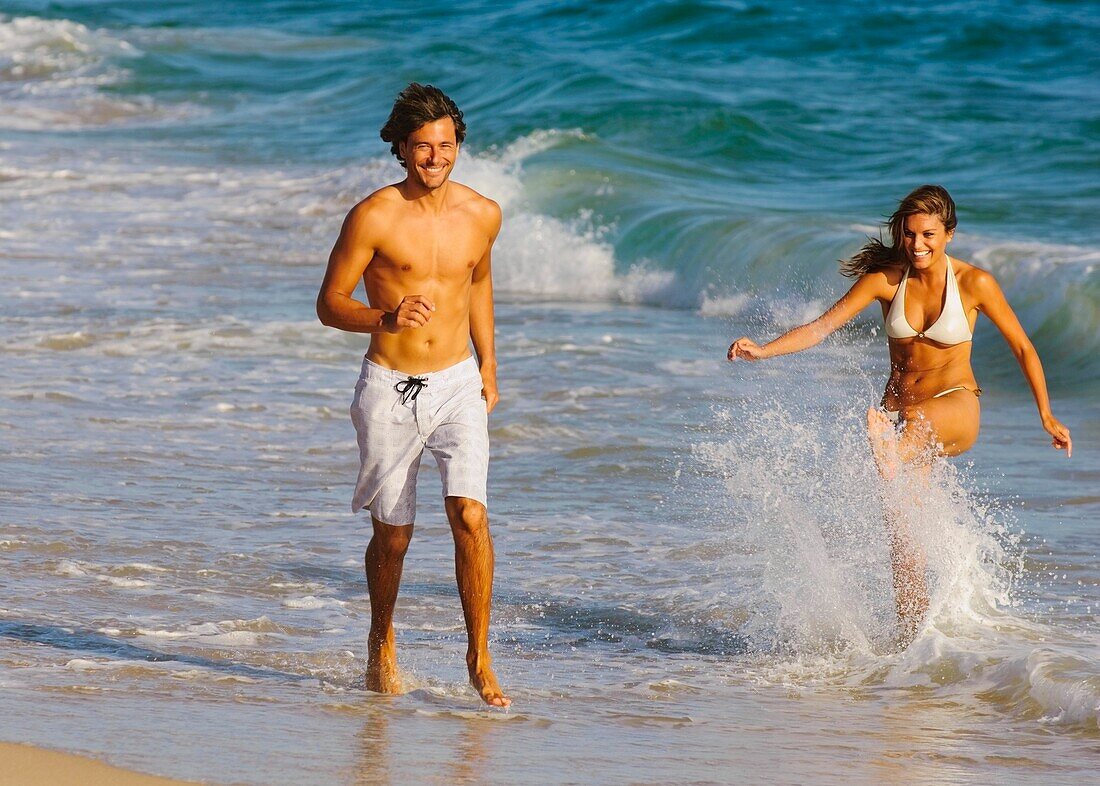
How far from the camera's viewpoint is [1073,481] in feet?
28.0

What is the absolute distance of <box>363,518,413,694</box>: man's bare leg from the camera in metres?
5.31

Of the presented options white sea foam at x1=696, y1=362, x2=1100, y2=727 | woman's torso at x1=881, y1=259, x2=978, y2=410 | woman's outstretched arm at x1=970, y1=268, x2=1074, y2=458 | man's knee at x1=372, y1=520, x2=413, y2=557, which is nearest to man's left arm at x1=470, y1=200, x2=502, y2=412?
man's knee at x1=372, y1=520, x2=413, y2=557

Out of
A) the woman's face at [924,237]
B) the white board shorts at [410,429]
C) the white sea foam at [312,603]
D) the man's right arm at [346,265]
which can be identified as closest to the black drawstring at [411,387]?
the white board shorts at [410,429]

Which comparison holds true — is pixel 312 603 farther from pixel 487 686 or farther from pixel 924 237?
pixel 924 237

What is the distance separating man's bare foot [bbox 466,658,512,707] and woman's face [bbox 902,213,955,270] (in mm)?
2152

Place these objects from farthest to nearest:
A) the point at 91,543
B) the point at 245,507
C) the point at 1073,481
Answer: the point at 1073,481
the point at 245,507
the point at 91,543

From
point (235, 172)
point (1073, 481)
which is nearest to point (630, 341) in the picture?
point (1073, 481)

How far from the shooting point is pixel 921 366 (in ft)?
20.3

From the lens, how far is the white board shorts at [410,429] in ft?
16.9

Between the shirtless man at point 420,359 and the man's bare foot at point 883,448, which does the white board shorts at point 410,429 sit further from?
the man's bare foot at point 883,448

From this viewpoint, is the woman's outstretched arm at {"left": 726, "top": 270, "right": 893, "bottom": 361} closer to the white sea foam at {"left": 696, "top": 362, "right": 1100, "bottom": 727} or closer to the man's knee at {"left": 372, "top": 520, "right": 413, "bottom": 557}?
the white sea foam at {"left": 696, "top": 362, "right": 1100, "bottom": 727}

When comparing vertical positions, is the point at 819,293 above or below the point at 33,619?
above

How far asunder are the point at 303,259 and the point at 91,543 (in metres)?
9.23

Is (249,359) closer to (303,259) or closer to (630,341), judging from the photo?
(630,341)
